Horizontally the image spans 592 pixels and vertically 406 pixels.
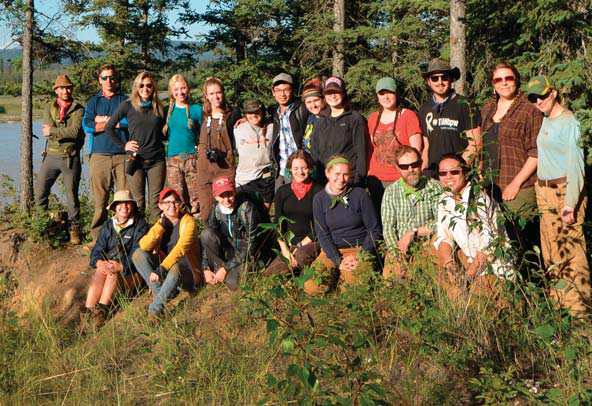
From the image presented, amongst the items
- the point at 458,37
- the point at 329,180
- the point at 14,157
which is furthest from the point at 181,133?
the point at 14,157

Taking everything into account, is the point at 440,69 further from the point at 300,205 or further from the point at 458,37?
the point at 458,37

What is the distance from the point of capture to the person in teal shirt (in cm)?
696

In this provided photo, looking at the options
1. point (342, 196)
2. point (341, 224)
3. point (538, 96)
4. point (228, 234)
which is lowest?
point (228, 234)

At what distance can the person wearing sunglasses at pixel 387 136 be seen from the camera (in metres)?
5.79

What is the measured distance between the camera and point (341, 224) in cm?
570

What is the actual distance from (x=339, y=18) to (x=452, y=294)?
1448 centimetres

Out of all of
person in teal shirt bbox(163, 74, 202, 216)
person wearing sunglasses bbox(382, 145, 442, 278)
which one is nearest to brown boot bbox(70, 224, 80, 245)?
person in teal shirt bbox(163, 74, 202, 216)

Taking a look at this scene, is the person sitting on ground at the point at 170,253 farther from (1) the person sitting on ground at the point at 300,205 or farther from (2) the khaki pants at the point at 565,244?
(2) the khaki pants at the point at 565,244

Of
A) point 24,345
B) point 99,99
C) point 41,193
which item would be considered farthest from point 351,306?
A: point 41,193

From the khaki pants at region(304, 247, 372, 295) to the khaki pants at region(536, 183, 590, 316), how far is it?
4.70ft

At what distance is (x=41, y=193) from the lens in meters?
7.99

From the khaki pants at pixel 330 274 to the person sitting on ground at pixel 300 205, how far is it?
0.20 m

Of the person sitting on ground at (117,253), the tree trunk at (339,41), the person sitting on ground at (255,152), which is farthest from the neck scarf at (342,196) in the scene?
the tree trunk at (339,41)

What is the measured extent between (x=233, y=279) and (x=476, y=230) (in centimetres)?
239
